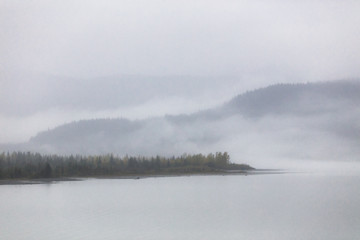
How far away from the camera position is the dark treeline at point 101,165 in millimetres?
63250

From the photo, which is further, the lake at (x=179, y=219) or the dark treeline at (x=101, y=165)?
the dark treeline at (x=101, y=165)

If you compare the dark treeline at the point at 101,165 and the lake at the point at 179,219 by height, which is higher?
the dark treeline at the point at 101,165

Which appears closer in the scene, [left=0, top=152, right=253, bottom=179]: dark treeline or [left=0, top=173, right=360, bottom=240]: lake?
[left=0, top=173, right=360, bottom=240]: lake

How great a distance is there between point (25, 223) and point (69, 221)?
7.17ft

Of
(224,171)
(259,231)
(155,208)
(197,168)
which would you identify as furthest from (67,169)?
(259,231)

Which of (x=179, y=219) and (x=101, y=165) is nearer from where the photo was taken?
(x=179, y=219)

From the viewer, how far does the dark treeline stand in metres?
63.2

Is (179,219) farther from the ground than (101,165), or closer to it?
closer to it

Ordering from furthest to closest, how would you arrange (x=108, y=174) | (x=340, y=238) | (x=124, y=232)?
(x=108, y=174), (x=124, y=232), (x=340, y=238)

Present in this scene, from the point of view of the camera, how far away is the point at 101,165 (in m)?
78.2

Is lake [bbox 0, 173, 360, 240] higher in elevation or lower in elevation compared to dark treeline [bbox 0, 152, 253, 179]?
lower

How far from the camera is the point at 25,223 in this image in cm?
2330

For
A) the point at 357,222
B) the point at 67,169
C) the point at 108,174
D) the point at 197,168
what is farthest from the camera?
the point at 197,168

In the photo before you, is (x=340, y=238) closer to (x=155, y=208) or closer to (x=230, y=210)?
(x=230, y=210)
